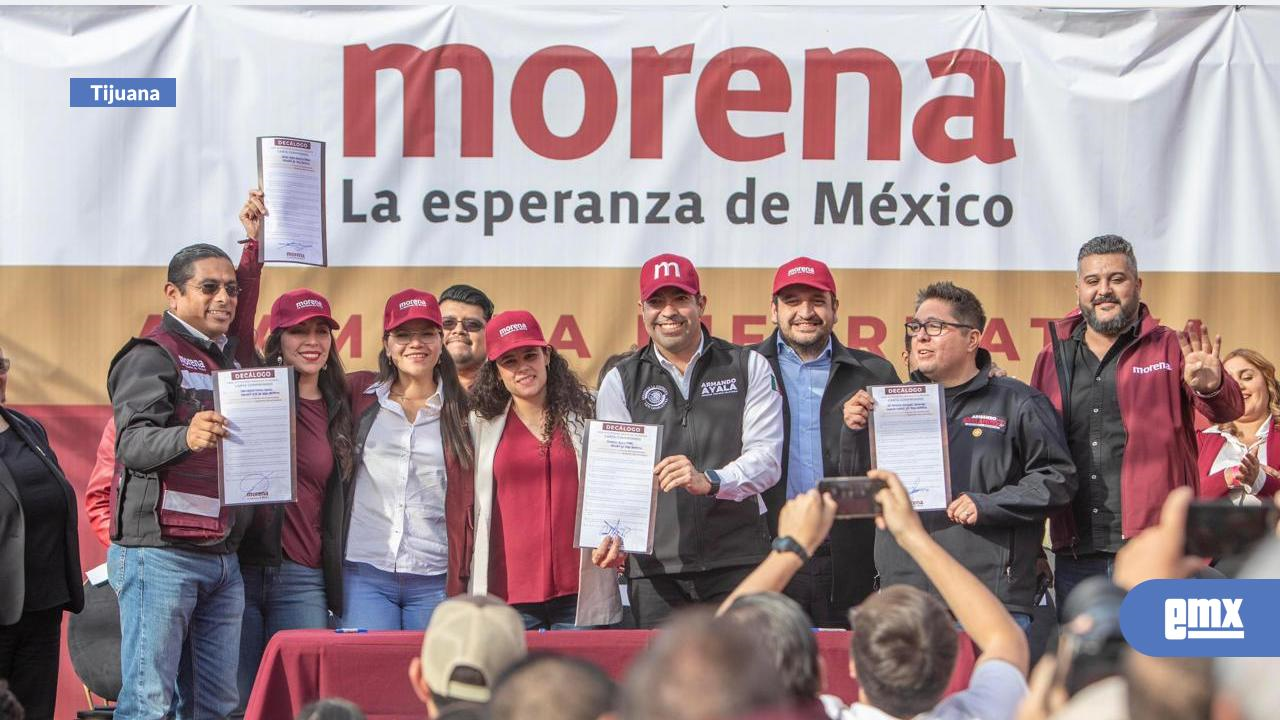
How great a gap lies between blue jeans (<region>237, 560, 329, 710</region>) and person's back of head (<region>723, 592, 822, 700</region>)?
2.73 metres

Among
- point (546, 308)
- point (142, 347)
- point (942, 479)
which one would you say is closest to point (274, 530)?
point (142, 347)

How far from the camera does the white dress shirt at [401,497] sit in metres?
4.61

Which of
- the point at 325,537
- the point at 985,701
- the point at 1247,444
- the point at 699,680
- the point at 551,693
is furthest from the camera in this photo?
the point at 1247,444

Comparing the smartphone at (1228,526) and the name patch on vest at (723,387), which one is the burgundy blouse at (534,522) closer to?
the name patch on vest at (723,387)

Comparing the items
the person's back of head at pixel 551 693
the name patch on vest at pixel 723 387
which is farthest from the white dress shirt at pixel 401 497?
the person's back of head at pixel 551 693

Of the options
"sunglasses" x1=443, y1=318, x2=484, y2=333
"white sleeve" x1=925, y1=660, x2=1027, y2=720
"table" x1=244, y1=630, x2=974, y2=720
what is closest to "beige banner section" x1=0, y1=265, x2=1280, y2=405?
"sunglasses" x1=443, y1=318, x2=484, y2=333

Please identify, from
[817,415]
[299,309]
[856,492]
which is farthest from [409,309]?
[856,492]

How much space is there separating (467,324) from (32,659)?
194 centimetres

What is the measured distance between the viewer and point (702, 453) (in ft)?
15.1

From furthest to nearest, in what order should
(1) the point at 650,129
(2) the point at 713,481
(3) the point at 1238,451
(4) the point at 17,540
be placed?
(1) the point at 650,129, (3) the point at 1238,451, (4) the point at 17,540, (2) the point at 713,481

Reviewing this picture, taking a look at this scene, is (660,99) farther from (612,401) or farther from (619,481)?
(619,481)

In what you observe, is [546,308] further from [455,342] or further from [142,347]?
[142,347]

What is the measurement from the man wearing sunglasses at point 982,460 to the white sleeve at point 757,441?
26cm

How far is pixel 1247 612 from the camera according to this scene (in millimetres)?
3047
